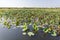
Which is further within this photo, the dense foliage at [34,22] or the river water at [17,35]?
the dense foliage at [34,22]

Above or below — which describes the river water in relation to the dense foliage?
below

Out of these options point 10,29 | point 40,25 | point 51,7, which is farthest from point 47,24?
point 51,7

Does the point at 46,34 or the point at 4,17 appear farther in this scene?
the point at 4,17

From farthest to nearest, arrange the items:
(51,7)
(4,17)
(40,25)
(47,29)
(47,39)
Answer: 1. (51,7)
2. (4,17)
3. (40,25)
4. (47,29)
5. (47,39)

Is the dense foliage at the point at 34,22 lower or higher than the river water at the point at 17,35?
higher

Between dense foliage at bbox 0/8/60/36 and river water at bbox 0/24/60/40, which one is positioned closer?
river water at bbox 0/24/60/40

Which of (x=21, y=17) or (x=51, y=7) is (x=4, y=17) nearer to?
(x=21, y=17)

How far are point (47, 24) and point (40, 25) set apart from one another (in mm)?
304

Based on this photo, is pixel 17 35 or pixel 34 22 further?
pixel 34 22

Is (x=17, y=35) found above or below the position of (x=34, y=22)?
below

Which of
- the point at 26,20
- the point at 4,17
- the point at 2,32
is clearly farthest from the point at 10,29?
the point at 4,17

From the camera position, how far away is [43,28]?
8773 mm

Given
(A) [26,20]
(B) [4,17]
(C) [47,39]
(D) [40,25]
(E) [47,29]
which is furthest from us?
(B) [4,17]

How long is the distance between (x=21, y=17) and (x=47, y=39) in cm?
290
